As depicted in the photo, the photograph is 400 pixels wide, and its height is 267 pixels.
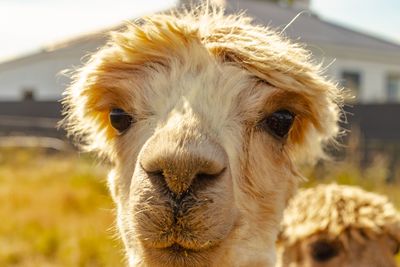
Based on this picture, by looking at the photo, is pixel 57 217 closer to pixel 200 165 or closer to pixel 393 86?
pixel 200 165

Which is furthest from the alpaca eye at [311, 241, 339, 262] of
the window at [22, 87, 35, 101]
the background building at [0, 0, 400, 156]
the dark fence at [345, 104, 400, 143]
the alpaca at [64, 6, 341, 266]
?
the window at [22, 87, 35, 101]

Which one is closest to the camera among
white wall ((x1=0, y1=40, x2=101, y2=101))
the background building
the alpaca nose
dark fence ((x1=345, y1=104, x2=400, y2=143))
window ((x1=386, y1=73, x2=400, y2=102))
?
the alpaca nose

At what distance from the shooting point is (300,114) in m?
3.38

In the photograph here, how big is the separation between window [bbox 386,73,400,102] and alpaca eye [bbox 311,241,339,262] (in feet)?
82.6

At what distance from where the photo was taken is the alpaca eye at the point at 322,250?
4.14m

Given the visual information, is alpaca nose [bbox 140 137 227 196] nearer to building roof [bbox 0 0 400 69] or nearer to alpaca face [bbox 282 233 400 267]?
alpaca face [bbox 282 233 400 267]

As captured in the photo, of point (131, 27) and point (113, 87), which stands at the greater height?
point (131, 27)

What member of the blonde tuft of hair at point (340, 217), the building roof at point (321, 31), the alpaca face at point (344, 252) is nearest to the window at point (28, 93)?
the building roof at point (321, 31)

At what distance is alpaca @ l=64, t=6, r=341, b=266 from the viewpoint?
2543 mm

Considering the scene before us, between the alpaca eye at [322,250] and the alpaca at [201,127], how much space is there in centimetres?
68

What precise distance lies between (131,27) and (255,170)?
96cm

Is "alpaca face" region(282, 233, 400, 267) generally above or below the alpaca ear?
below

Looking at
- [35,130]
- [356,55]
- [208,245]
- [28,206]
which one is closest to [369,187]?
[28,206]

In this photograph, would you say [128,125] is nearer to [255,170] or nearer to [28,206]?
[255,170]
